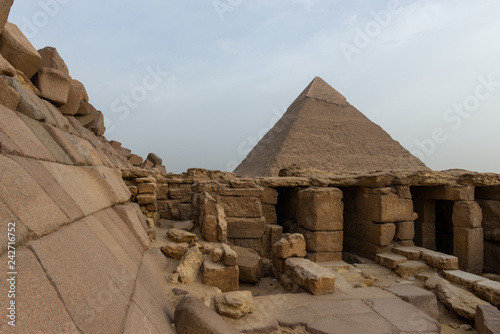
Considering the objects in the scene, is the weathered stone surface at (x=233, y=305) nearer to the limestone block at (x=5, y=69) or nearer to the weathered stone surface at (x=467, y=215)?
the limestone block at (x=5, y=69)

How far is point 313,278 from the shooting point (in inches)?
148

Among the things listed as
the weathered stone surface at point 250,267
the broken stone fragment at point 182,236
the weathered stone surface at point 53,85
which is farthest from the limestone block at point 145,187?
the weathered stone surface at point 250,267

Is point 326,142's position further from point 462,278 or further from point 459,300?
point 459,300

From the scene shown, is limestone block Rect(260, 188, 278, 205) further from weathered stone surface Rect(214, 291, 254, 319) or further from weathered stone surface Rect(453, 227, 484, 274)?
weathered stone surface Rect(453, 227, 484, 274)

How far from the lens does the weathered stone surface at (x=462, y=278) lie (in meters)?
4.49

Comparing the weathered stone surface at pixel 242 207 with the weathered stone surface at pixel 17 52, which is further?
the weathered stone surface at pixel 242 207

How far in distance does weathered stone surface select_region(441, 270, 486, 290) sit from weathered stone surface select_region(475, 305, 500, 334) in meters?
0.95

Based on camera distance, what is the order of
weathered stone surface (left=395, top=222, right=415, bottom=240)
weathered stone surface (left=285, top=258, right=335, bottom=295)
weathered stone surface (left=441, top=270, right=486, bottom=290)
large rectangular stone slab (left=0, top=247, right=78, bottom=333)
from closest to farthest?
large rectangular stone slab (left=0, top=247, right=78, bottom=333) → weathered stone surface (left=285, top=258, right=335, bottom=295) → weathered stone surface (left=441, top=270, right=486, bottom=290) → weathered stone surface (left=395, top=222, right=415, bottom=240)

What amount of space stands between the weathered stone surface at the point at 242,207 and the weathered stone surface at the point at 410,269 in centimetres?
274

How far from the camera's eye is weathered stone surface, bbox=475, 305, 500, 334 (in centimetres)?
321

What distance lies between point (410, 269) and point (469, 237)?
242cm

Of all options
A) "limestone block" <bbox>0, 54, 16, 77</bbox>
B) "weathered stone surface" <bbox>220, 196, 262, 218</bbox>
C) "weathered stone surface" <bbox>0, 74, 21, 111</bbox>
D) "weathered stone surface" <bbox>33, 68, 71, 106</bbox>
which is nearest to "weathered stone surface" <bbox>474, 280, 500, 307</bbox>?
"weathered stone surface" <bbox>220, 196, 262, 218</bbox>

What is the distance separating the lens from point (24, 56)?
3.45 meters

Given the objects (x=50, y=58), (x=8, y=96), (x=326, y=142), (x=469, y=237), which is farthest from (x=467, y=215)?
(x=326, y=142)
